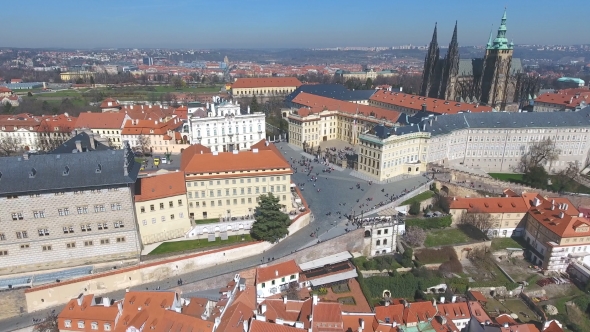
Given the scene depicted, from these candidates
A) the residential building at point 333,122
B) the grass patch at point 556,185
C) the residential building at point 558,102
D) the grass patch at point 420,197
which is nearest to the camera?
the grass patch at point 420,197

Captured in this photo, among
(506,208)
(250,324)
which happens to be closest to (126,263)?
(250,324)

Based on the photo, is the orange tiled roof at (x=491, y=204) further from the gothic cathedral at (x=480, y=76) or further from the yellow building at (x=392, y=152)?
the gothic cathedral at (x=480, y=76)

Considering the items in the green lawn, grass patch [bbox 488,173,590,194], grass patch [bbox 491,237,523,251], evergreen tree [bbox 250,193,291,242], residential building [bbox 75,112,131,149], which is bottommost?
grass patch [bbox 491,237,523,251]

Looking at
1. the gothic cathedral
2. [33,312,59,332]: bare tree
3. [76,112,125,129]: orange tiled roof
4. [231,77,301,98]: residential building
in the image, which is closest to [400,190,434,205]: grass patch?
[33,312,59,332]: bare tree

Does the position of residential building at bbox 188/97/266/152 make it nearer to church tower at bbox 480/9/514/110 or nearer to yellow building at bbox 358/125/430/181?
yellow building at bbox 358/125/430/181

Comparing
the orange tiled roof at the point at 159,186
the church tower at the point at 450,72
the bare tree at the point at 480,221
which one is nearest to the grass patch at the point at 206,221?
the orange tiled roof at the point at 159,186

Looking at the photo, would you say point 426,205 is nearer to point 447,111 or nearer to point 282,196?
point 282,196
